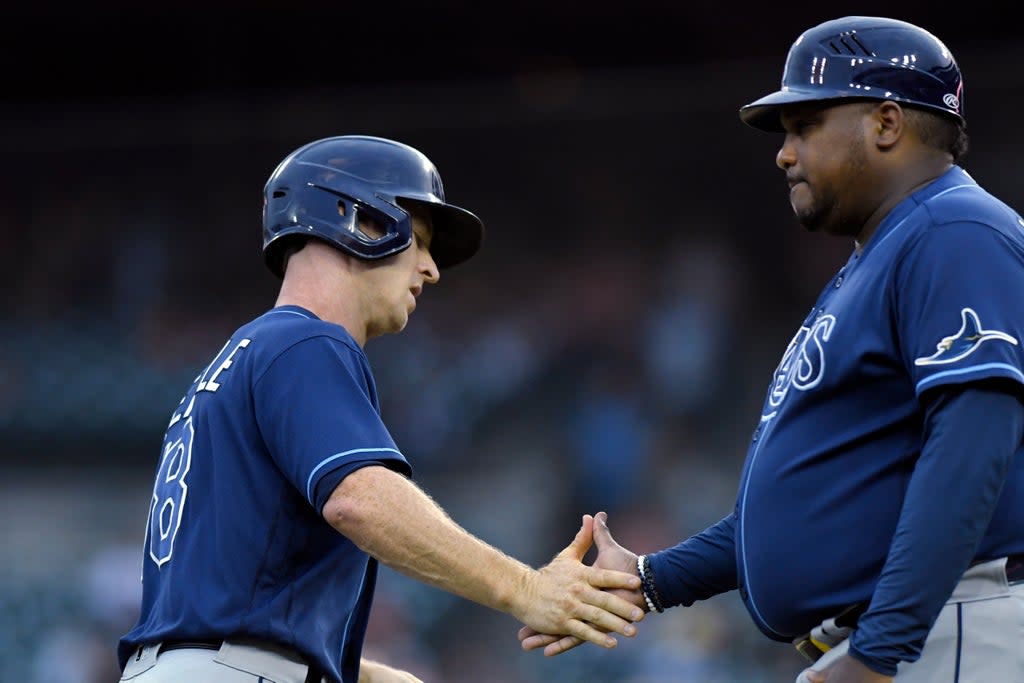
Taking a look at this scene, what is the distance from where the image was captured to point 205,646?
3.07m

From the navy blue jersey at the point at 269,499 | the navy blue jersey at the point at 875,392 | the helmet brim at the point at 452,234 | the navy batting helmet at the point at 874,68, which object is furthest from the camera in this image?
the helmet brim at the point at 452,234

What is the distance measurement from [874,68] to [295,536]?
172 cm

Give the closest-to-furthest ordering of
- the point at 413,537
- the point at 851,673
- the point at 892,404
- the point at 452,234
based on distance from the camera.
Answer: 1. the point at 851,673
2. the point at 892,404
3. the point at 413,537
4. the point at 452,234

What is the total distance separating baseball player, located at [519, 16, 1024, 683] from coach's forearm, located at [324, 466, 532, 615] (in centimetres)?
58

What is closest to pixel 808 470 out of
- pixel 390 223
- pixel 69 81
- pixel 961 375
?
pixel 961 375

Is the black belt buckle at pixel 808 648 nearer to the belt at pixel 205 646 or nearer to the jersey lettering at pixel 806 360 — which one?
the jersey lettering at pixel 806 360

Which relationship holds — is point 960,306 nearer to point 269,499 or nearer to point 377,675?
point 269,499

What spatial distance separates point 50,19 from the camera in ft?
36.2

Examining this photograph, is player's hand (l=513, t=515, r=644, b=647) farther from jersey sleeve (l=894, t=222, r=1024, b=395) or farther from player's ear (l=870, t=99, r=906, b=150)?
player's ear (l=870, t=99, r=906, b=150)

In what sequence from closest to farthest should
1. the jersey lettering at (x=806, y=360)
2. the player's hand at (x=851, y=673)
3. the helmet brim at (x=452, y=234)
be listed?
the player's hand at (x=851, y=673), the jersey lettering at (x=806, y=360), the helmet brim at (x=452, y=234)

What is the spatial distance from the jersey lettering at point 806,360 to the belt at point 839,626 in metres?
0.48

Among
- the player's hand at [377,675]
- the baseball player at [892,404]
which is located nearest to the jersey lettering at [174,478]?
the player's hand at [377,675]

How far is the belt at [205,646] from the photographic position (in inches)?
121

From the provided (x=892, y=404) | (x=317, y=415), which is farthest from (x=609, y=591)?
(x=892, y=404)
